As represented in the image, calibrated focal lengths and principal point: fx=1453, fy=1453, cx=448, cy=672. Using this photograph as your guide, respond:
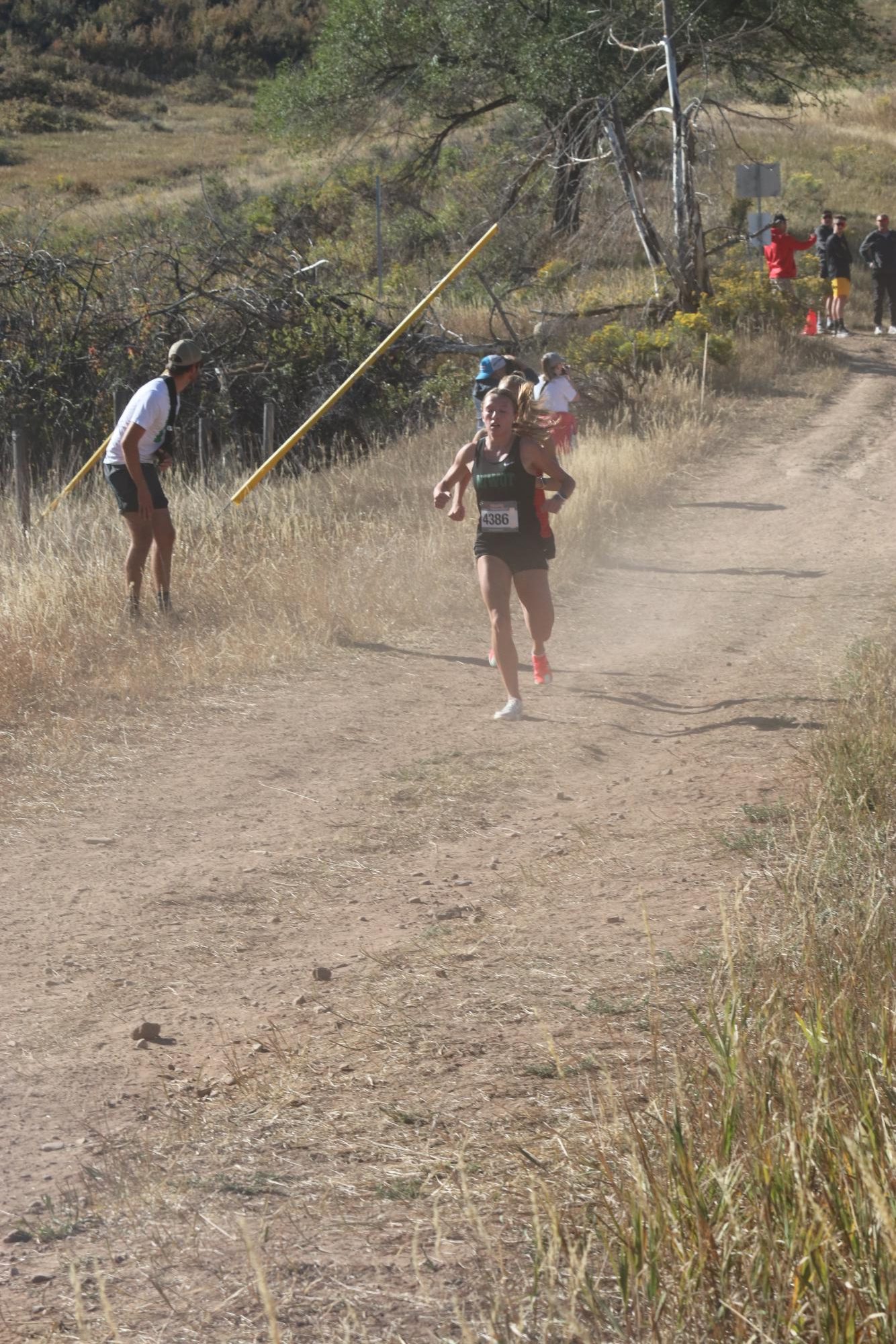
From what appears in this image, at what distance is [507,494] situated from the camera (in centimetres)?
725

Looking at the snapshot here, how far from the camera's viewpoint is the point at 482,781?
6496mm

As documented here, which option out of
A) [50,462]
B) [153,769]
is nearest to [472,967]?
[153,769]

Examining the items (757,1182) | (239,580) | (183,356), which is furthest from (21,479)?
(757,1182)

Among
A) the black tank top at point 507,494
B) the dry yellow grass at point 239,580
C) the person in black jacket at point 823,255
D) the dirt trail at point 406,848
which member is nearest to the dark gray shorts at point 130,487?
the dry yellow grass at point 239,580

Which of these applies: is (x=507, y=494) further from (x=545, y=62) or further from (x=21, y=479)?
(x=545, y=62)

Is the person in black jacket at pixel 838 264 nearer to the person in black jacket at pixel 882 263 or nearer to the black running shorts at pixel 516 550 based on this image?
the person in black jacket at pixel 882 263

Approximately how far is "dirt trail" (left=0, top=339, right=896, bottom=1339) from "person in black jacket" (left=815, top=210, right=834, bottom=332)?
44.0 ft

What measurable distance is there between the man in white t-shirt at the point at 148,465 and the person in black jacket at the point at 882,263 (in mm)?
15418

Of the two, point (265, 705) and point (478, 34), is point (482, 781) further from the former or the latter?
→ point (478, 34)

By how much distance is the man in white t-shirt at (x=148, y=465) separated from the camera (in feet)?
28.4

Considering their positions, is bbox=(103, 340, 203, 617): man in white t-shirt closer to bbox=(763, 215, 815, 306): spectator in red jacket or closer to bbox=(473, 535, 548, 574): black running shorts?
bbox=(473, 535, 548, 574): black running shorts

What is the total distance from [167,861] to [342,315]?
Answer: 11.2 metres

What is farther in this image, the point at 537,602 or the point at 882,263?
the point at 882,263

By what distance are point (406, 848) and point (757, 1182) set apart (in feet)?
11.0
